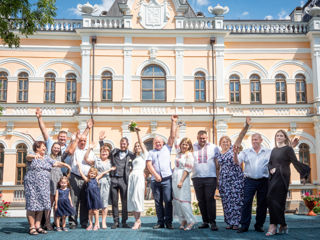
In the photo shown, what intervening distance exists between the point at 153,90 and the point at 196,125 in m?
2.87

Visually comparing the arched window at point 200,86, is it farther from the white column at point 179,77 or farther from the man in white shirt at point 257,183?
the man in white shirt at point 257,183

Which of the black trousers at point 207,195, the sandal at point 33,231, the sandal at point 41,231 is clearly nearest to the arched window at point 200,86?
the black trousers at point 207,195

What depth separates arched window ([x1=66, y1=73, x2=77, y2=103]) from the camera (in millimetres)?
19188

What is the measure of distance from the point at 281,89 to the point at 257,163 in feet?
44.4

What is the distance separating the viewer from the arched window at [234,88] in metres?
19.6

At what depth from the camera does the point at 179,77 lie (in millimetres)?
18969

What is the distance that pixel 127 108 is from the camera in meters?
18.5

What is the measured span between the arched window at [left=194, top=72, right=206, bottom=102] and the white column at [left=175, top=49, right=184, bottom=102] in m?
0.79

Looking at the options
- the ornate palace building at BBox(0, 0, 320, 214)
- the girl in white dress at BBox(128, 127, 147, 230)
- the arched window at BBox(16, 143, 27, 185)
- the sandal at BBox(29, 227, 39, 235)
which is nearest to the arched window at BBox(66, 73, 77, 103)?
the ornate palace building at BBox(0, 0, 320, 214)

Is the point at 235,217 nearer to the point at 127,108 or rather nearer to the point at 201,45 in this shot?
the point at 127,108

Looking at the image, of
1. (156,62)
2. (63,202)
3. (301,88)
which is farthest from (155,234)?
(301,88)

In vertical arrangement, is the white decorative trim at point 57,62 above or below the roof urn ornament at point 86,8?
below

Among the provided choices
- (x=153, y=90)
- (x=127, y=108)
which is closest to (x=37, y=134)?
(x=127, y=108)

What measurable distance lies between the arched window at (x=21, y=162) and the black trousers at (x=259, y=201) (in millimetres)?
13771
